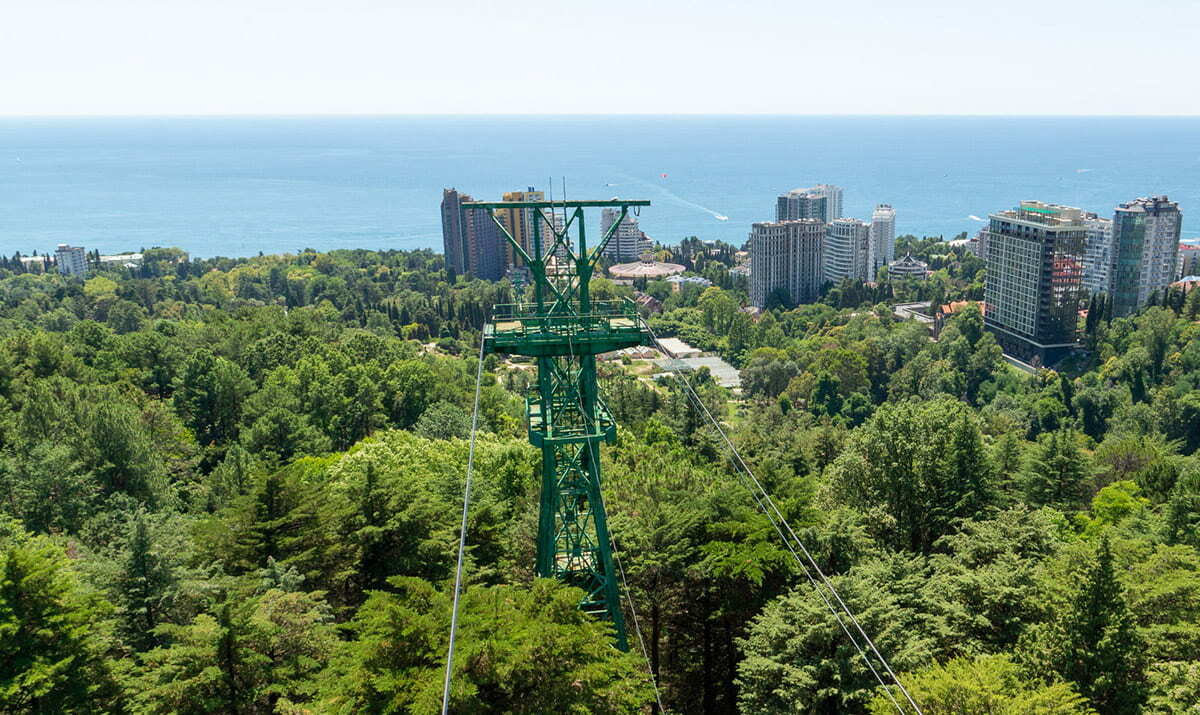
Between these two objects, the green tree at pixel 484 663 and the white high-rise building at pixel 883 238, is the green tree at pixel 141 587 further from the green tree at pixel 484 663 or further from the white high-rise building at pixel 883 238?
the white high-rise building at pixel 883 238

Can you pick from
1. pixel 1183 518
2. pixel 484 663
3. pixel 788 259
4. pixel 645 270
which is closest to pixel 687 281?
pixel 645 270

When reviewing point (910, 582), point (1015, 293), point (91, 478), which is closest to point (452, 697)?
point (910, 582)

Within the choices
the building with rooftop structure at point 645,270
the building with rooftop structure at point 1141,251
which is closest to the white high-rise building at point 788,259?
the building with rooftop structure at point 645,270

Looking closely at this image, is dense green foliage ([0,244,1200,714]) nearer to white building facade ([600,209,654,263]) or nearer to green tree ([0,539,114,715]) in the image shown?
green tree ([0,539,114,715])

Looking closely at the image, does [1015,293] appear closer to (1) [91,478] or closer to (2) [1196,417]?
(2) [1196,417]

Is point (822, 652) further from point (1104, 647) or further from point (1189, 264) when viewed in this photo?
point (1189, 264)

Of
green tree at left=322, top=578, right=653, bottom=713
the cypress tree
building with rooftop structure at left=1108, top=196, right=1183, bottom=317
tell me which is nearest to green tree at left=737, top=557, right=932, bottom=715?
the cypress tree
